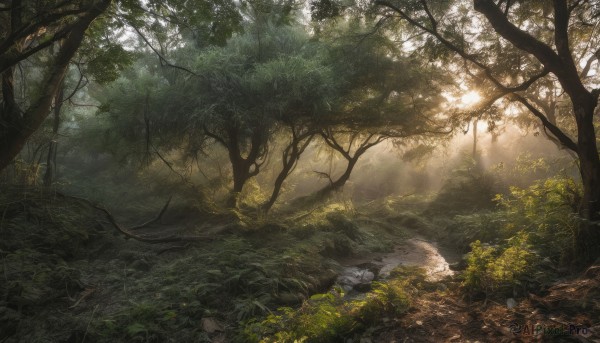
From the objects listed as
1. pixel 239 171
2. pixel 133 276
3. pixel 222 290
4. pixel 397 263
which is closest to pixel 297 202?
pixel 239 171

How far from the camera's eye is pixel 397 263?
1052 cm

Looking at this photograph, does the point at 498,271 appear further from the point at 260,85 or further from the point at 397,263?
the point at 260,85

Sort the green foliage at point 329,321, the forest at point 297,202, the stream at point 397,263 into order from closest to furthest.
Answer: the green foliage at point 329,321 < the forest at point 297,202 < the stream at point 397,263

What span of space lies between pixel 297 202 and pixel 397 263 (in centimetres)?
616

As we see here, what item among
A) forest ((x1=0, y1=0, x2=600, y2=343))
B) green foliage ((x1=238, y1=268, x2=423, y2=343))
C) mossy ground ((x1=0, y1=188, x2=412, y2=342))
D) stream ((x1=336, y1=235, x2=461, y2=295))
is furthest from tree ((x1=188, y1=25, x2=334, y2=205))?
green foliage ((x1=238, y1=268, x2=423, y2=343))

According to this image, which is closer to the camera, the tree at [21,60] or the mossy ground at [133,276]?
the mossy ground at [133,276]

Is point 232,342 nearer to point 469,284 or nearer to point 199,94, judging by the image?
point 469,284

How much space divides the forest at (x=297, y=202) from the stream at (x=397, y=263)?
11 centimetres

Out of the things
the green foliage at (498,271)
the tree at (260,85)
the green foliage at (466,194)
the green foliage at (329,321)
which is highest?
the tree at (260,85)

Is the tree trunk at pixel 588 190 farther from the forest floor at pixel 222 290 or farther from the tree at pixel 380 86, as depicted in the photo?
the tree at pixel 380 86

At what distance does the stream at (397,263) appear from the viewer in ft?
27.0

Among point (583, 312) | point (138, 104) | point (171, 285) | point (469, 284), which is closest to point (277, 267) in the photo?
point (171, 285)

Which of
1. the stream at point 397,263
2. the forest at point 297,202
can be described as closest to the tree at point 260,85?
the forest at point 297,202

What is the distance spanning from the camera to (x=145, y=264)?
8.32m
